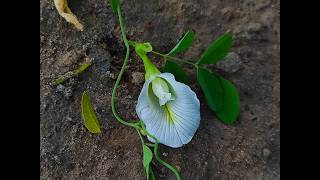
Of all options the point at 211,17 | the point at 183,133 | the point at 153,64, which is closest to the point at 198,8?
the point at 211,17

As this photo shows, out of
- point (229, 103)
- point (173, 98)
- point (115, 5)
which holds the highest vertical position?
point (115, 5)

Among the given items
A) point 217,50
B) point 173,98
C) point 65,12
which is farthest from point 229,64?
point 65,12

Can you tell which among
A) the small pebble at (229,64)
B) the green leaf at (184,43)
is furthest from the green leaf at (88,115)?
the small pebble at (229,64)

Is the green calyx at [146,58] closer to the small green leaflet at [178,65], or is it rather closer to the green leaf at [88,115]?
the small green leaflet at [178,65]

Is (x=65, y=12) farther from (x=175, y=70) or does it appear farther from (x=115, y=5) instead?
(x=175, y=70)

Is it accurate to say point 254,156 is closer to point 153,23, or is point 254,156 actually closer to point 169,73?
point 169,73

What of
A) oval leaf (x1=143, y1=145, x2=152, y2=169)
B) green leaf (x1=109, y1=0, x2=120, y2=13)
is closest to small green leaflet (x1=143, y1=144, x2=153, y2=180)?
oval leaf (x1=143, y1=145, x2=152, y2=169)

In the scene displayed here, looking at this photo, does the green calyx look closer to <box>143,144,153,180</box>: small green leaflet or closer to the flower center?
the flower center
